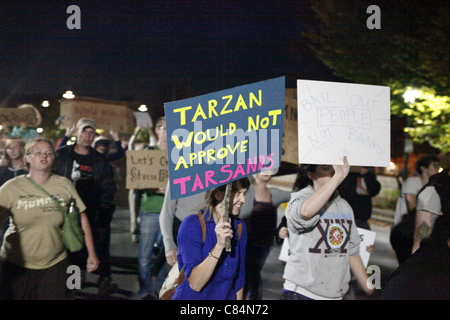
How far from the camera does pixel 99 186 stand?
4.77 metres

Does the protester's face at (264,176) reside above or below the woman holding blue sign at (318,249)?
above

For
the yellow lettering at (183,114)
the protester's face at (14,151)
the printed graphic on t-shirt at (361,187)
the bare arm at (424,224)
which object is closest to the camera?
the yellow lettering at (183,114)

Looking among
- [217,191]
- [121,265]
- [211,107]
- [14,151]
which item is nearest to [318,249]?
[217,191]

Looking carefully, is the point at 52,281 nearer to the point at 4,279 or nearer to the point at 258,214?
the point at 4,279

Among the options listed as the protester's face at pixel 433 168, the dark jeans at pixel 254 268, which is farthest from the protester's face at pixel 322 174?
the protester's face at pixel 433 168

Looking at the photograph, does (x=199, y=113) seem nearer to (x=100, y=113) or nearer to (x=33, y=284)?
(x=33, y=284)

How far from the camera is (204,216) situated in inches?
115

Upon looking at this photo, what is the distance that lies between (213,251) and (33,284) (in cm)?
181

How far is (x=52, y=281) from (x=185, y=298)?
1.43 metres

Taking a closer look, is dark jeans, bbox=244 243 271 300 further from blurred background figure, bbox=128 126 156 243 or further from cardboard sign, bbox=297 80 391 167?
cardboard sign, bbox=297 80 391 167

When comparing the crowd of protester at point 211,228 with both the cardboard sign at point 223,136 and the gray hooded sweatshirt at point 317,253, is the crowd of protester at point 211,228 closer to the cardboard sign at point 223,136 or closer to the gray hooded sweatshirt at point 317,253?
the gray hooded sweatshirt at point 317,253

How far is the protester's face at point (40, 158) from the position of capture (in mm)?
3848

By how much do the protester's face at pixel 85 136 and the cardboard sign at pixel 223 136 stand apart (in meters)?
2.07
